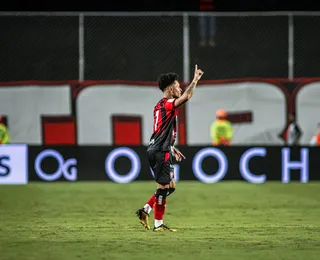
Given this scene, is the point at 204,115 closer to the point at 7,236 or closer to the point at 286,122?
the point at 286,122

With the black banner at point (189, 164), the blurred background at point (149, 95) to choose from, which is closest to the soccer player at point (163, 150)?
the blurred background at point (149, 95)

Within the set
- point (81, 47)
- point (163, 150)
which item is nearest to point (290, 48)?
point (81, 47)

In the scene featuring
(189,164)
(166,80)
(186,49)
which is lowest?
(189,164)

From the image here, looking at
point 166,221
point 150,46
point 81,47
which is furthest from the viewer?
point 150,46

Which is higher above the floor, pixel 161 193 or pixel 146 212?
pixel 161 193

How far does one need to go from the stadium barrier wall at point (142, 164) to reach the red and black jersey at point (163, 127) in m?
9.23

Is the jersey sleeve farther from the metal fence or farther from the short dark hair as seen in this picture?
the metal fence

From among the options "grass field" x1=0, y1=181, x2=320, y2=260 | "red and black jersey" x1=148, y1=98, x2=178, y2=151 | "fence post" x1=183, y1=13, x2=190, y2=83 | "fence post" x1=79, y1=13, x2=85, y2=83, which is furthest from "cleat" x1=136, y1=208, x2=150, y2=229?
"fence post" x1=79, y1=13, x2=85, y2=83

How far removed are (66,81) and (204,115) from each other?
4253 millimetres

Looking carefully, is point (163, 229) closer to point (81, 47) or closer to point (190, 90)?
point (190, 90)

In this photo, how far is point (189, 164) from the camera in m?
20.6

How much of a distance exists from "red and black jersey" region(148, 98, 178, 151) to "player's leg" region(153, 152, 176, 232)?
130 mm

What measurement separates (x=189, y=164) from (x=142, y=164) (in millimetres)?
1155

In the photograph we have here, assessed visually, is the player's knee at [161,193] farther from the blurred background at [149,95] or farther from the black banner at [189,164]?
the black banner at [189,164]
